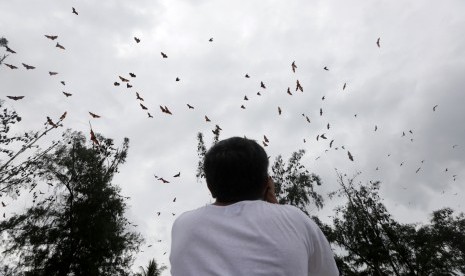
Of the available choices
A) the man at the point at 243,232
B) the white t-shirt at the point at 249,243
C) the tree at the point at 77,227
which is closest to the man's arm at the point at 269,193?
the man at the point at 243,232

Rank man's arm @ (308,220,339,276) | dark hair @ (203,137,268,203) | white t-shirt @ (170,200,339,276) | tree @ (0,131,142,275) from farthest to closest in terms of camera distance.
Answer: tree @ (0,131,142,275)
dark hair @ (203,137,268,203)
man's arm @ (308,220,339,276)
white t-shirt @ (170,200,339,276)

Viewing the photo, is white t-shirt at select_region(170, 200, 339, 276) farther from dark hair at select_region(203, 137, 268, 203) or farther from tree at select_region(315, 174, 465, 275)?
tree at select_region(315, 174, 465, 275)

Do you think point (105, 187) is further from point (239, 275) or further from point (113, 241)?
point (239, 275)

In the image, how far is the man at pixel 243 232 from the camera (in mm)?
1182

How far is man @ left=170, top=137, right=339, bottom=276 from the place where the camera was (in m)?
1.18

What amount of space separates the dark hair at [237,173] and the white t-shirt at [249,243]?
0.27 ft

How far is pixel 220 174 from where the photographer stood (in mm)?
1454

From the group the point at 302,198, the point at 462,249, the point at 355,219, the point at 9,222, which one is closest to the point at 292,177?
the point at 302,198

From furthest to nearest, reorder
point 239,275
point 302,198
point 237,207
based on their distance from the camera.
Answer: point 302,198 < point 237,207 < point 239,275

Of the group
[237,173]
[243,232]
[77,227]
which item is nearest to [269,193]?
[237,173]

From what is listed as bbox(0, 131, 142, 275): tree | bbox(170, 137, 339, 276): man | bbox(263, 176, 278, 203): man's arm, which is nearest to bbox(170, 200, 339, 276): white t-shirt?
bbox(170, 137, 339, 276): man

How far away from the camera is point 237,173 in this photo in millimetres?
1445

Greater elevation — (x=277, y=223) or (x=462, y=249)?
(x=462, y=249)

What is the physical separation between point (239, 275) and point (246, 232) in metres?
0.16
